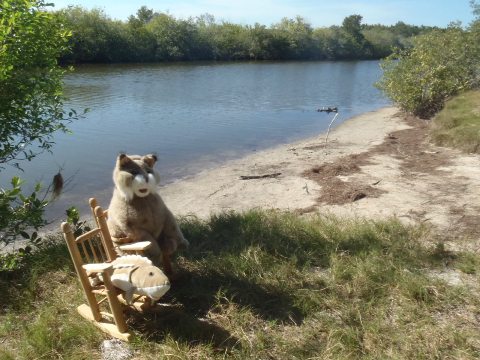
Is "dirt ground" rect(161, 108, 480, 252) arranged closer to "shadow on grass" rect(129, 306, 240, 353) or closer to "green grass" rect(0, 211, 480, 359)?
"green grass" rect(0, 211, 480, 359)

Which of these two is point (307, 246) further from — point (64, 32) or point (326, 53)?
point (326, 53)

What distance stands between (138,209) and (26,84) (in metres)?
2.53

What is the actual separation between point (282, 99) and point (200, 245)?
76.9 feet

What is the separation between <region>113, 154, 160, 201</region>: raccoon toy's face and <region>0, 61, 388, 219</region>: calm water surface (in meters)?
5.75

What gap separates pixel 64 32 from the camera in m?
6.02

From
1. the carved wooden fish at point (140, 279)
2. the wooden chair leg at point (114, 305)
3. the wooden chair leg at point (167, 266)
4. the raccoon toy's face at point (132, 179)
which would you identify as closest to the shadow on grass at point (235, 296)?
the wooden chair leg at point (167, 266)

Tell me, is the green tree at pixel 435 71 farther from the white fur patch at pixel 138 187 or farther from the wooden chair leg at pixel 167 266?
the white fur patch at pixel 138 187

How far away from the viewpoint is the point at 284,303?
4223 mm

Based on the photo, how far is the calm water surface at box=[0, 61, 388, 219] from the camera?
12.9m

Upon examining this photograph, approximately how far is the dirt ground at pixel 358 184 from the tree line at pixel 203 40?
31.2 metres

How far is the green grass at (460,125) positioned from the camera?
38.8 ft

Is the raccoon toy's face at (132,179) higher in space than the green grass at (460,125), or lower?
higher

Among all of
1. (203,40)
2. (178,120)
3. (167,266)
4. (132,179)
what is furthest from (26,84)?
(203,40)

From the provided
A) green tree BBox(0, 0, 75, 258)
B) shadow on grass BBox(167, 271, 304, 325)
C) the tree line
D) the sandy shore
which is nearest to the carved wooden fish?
shadow on grass BBox(167, 271, 304, 325)
